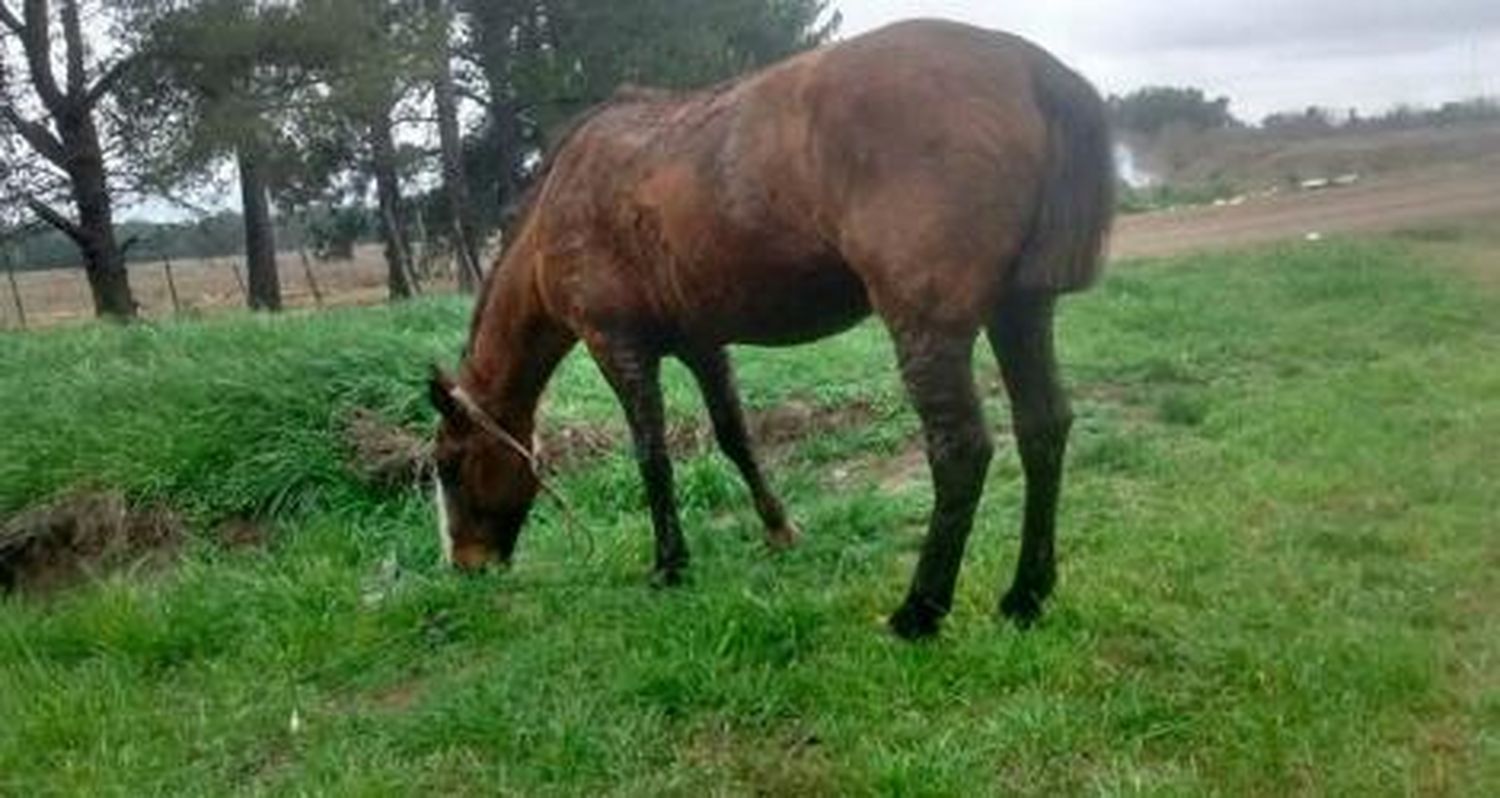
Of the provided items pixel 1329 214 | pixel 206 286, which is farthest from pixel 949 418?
pixel 206 286

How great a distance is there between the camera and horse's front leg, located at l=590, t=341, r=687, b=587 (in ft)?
18.6

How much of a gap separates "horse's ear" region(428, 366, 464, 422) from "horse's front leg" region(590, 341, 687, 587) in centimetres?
64

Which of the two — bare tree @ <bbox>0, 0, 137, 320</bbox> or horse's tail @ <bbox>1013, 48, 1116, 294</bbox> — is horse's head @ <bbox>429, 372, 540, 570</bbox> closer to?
horse's tail @ <bbox>1013, 48, 1116, 294</bbox>

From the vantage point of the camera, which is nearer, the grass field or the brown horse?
the grass field

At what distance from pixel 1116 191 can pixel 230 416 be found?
5224 millimetres

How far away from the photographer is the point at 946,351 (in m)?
4.32

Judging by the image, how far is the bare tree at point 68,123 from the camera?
19562mm

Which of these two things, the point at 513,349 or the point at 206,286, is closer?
the point at 513,349

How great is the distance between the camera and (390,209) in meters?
24.0

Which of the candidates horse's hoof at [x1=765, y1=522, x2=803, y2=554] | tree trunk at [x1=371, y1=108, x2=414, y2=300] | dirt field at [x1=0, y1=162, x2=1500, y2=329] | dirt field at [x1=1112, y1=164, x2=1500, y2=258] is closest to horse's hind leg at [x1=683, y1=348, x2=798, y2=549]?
horse's hoof at [x1=765, y1=522, x2=803, y2=554]

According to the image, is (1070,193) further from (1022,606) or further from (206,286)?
(206,286)

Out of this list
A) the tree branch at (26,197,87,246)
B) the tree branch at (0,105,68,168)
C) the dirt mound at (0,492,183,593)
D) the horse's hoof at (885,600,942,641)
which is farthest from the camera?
the tree branch at (26,197,87,246)

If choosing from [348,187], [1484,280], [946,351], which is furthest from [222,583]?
[348,187]

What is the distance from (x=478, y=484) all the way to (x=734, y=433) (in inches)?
40.8
